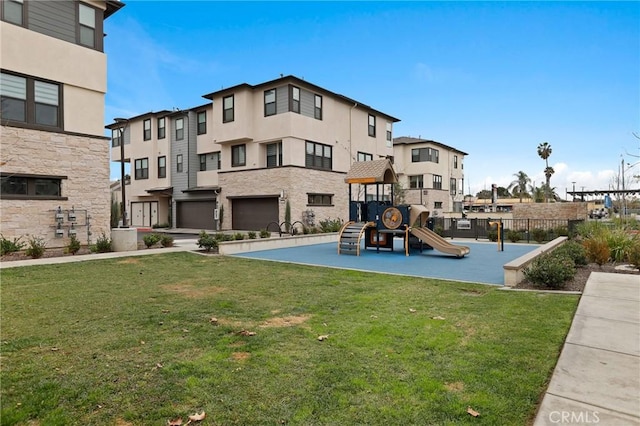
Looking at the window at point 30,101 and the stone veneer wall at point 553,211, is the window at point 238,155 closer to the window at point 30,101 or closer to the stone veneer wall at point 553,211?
the window at point 30,101

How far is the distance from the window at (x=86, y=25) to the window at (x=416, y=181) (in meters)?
33.0

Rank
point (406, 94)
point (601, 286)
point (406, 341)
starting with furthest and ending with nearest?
1. point (406, 94)
2. point (601, 286)
3. point (406, 341)

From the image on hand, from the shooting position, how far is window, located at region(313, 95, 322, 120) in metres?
26.3

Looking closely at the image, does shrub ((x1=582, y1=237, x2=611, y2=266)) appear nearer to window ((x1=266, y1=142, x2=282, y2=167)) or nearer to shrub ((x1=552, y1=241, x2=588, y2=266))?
shrub ((x1=552, y1=241, x2=588, y2=266))

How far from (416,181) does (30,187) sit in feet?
116

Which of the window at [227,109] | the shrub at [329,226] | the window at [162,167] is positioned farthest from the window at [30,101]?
the window at [162,167]

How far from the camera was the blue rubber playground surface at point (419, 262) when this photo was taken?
33.3 feet

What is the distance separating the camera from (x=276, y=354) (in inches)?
163

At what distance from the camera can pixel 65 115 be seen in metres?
15.9

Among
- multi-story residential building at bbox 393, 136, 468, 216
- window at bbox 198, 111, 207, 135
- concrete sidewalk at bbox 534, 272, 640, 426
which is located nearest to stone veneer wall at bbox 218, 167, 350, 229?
window at bbox 198, 111, 207, 135

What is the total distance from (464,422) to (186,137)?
3189 centimetres

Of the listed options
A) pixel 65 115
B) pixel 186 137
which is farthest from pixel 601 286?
pixel 186 137

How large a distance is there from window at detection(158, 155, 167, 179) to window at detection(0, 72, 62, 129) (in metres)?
17.0

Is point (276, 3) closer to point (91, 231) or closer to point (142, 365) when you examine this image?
point (91, 231)
